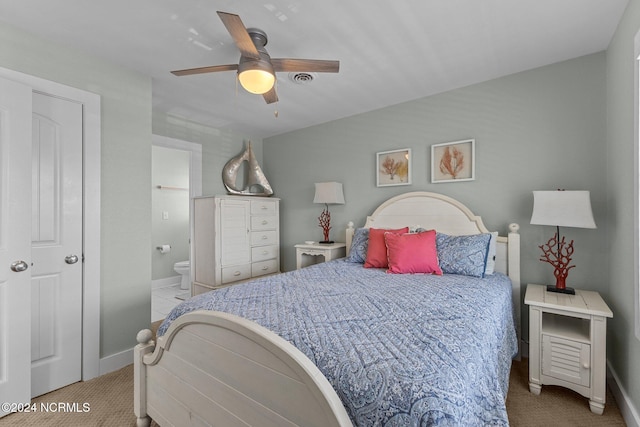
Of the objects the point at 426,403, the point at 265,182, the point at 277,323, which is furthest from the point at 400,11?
the point at 265,182

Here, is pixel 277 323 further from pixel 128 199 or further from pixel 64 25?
pixel 64 25

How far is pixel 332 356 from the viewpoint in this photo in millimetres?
1122

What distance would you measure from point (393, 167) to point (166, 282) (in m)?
4.34

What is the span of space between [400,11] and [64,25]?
7.10 feet

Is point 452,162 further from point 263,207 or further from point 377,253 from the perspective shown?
point 263,207

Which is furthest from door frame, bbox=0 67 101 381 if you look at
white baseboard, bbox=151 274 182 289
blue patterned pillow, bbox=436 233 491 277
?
white baseboard, bbox=151 274 182 289

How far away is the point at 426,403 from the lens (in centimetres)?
90

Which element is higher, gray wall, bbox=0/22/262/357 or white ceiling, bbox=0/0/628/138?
white ceiling, bbox=0/0/628/138

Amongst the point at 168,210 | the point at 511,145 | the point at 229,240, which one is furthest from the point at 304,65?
the point at 168,210

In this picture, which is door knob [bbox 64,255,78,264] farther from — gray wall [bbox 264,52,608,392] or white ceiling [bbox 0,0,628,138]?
gray wall [bbox 264,52,608,392]

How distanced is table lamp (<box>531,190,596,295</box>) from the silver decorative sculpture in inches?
125

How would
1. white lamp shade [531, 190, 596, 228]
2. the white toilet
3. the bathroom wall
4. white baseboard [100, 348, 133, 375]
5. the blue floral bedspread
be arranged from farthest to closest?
the bathroom wall → the white toilet → white baseboard [100, 348, 133, 375] → white lamp shade [531, 190, 596, 228] → the blue floral bedspread

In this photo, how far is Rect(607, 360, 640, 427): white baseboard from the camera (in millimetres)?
1698

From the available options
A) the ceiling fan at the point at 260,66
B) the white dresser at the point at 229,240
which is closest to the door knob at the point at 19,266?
the ceiling fan at the point at 260,66
